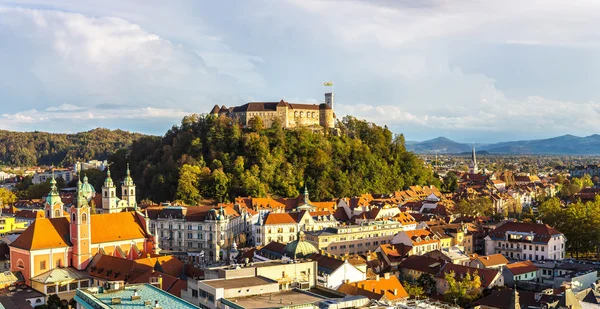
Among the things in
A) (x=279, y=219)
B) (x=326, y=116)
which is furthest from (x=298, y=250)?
(x=326, y=116)

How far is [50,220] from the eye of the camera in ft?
160

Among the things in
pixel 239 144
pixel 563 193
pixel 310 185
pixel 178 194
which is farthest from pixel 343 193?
pixel 563 193

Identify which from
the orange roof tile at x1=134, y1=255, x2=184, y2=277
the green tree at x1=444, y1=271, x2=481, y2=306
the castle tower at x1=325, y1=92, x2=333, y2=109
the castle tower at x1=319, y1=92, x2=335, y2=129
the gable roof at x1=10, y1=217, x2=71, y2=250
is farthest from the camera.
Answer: the castle tower at x1=325, y1=92, x2=333, y2=109

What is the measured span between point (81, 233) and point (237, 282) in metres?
21.5

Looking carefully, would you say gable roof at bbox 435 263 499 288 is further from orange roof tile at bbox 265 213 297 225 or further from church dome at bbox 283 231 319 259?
orange roof tile at bbox 265 213 297 225

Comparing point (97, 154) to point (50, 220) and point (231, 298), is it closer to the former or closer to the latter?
point (50, 220)

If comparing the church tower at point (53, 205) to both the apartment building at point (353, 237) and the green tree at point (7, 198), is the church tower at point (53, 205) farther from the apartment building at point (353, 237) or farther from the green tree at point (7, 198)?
the green tree at point (7, 198)

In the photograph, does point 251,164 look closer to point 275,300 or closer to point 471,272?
point 471,272

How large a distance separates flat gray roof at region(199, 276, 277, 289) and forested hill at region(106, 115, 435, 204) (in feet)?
176

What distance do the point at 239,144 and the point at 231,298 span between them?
2585 inches

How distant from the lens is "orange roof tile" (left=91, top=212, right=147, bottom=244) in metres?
49.3

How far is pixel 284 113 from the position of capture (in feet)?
343

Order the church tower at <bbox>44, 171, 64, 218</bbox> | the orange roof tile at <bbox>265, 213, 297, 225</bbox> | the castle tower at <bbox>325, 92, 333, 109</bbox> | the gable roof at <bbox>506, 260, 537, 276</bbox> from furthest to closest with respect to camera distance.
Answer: the castle tower at <bbox>325, 92, 333, 109</bbox>
the orange roof tile at <bbox>265, 213, 297, 225</bbox>
the church tower at <bbox>44, 171, 64, 218</bbox>
the gable roof at <bbox>506, 260, 537, 276</bbox>

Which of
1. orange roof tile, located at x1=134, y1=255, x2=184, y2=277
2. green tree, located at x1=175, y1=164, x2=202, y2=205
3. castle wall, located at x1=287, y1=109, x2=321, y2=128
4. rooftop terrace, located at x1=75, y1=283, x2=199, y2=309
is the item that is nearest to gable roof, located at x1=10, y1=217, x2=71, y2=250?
orange roof tile, located at x1=134, y1=255, x2=184, y2=277
